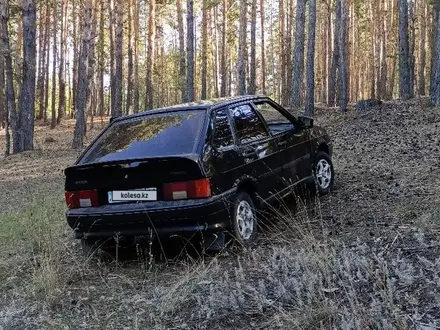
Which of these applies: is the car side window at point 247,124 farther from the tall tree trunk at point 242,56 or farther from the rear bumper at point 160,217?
the tall tree trunk at point 242,56

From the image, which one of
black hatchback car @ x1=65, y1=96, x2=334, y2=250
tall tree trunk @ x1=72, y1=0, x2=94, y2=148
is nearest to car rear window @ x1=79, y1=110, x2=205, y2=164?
black hatchback car @ x1=65, y1=96, x2=334, y2=250

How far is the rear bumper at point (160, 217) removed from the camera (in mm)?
4980

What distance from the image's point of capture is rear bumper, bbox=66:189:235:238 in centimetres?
498

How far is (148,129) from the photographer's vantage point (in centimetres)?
584

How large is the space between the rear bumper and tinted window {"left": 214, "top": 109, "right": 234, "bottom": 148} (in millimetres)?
587

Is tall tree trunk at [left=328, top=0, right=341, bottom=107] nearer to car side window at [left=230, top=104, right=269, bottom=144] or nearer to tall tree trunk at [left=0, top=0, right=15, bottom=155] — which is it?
tall tree trunk at [left=0, top=0, right=15, bottom=155]

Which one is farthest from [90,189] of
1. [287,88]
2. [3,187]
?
[287,88]

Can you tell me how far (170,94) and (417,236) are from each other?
67184 millimetres

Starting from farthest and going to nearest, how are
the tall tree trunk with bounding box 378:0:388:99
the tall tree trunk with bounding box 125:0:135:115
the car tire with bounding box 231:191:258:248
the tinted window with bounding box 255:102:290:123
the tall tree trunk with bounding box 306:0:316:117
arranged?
1. the tall tree trunk with bounding box 378:0:388:99
2. the tall tree trunk with bounding box 125:0:135:115
3. the tall tree trunk with bounding box 306:0:316:117
4. the tinted window with bounding box 255:102:290:123
5. the car tire with bounding box 231:191:258:248

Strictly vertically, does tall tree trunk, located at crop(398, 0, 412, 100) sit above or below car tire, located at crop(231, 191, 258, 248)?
above

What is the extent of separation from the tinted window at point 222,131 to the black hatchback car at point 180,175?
1 centimetres

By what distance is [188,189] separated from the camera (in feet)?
16.4

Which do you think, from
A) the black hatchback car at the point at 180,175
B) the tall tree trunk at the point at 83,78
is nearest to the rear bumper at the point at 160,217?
the black hatchback car at the point at 180,175

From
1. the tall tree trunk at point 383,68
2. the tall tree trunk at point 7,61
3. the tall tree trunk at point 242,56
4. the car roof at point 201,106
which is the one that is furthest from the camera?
the tall tree trunk at point 383,68
